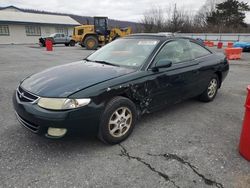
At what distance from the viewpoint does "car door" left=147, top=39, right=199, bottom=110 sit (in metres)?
3.50

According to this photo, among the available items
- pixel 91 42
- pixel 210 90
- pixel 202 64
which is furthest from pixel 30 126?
pixel 91 42

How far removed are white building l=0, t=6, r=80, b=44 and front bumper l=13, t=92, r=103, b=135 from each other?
35.4m

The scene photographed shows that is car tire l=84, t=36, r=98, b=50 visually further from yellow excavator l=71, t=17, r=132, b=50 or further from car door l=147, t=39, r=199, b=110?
car door l=147, t=39, r=199, b=110

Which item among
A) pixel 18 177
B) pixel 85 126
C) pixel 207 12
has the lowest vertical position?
pixel 18 177

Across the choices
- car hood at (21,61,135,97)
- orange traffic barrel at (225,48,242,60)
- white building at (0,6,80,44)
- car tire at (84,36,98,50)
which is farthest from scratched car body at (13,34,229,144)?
white building at (0,6,80,44)

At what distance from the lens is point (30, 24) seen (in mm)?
35531

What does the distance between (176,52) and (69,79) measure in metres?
2.06

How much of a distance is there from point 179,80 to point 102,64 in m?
1.35

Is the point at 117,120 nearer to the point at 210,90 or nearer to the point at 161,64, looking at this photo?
the point at 161,64

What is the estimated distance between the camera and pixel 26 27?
3553 cm

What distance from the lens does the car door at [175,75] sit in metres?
3.50

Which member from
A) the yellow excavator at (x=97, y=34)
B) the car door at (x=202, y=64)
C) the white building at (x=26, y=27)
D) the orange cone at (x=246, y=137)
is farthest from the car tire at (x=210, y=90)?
the white building at (x=26, y=27)

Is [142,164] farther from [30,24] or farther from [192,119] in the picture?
[30,24]

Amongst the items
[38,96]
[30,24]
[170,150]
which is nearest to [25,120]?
[38,96]
